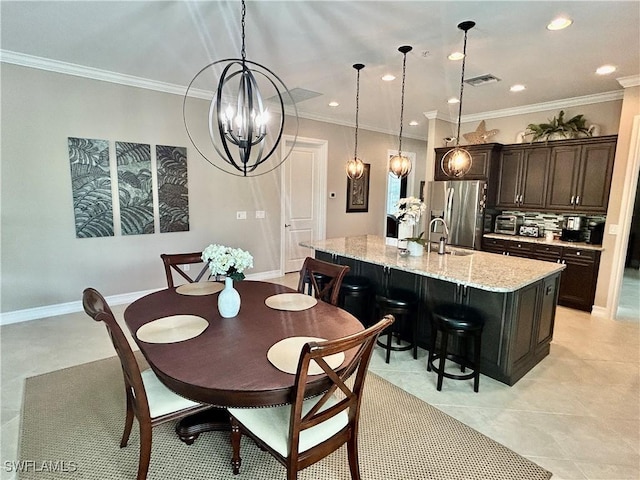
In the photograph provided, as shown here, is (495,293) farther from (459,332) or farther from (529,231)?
(529,231)

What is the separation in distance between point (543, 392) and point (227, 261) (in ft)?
8.44

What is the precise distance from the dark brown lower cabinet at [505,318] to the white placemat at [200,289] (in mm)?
1760

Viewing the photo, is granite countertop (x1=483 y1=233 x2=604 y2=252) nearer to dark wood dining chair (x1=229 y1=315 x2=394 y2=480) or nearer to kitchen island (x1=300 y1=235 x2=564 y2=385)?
kitchen island (x1=300 y1=235 x2=564 y2=385)

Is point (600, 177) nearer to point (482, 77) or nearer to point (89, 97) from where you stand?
point (482, 77)

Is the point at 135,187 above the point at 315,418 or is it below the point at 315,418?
above

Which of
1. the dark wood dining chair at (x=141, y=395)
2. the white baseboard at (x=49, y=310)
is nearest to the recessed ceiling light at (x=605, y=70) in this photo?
the dark wood dining chair at (x=141, y=395)

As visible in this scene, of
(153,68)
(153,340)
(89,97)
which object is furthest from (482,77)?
(89,97)

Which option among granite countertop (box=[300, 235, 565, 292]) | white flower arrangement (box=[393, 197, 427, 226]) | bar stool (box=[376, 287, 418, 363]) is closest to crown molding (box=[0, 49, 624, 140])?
granite countertop (box=[300, 235, 565, 292])

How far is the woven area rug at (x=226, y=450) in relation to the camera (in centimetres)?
182

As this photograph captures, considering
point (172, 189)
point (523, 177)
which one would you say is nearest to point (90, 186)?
point (172, 189)

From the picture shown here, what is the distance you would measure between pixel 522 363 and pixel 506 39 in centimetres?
275

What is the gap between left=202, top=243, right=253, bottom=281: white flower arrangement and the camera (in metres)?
1.91

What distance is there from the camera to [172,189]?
14.9 feet

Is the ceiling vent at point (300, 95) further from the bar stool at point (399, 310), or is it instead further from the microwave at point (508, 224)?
the microwave at point (508, 224)
